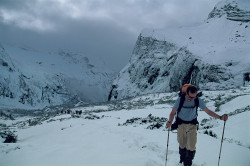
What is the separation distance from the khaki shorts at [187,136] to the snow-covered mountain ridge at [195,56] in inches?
1892

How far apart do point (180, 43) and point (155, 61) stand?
11755 millimetres

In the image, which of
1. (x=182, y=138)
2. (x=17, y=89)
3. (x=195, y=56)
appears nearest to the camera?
(x=182, y=138)

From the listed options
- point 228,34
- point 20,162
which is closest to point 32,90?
point 228,34

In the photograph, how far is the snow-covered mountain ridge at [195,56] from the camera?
5391cm

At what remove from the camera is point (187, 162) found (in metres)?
6.57

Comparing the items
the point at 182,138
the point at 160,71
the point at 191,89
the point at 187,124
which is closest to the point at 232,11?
the point at 160,71

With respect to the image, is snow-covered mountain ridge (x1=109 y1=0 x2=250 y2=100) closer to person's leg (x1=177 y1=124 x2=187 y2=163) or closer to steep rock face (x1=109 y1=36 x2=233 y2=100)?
steep rock face (x1=109 y1=36 x2=233 y2=100)

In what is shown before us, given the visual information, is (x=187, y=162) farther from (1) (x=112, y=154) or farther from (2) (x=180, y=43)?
(2) (x=180, y=43)

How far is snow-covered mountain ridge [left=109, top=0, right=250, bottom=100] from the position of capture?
53906 mm

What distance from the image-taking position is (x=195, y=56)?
2467 inches

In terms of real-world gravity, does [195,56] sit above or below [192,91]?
above

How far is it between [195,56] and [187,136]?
59.4m

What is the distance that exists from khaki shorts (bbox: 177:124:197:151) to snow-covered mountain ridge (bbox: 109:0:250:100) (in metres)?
48.1

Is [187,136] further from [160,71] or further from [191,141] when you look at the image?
[160,71]
